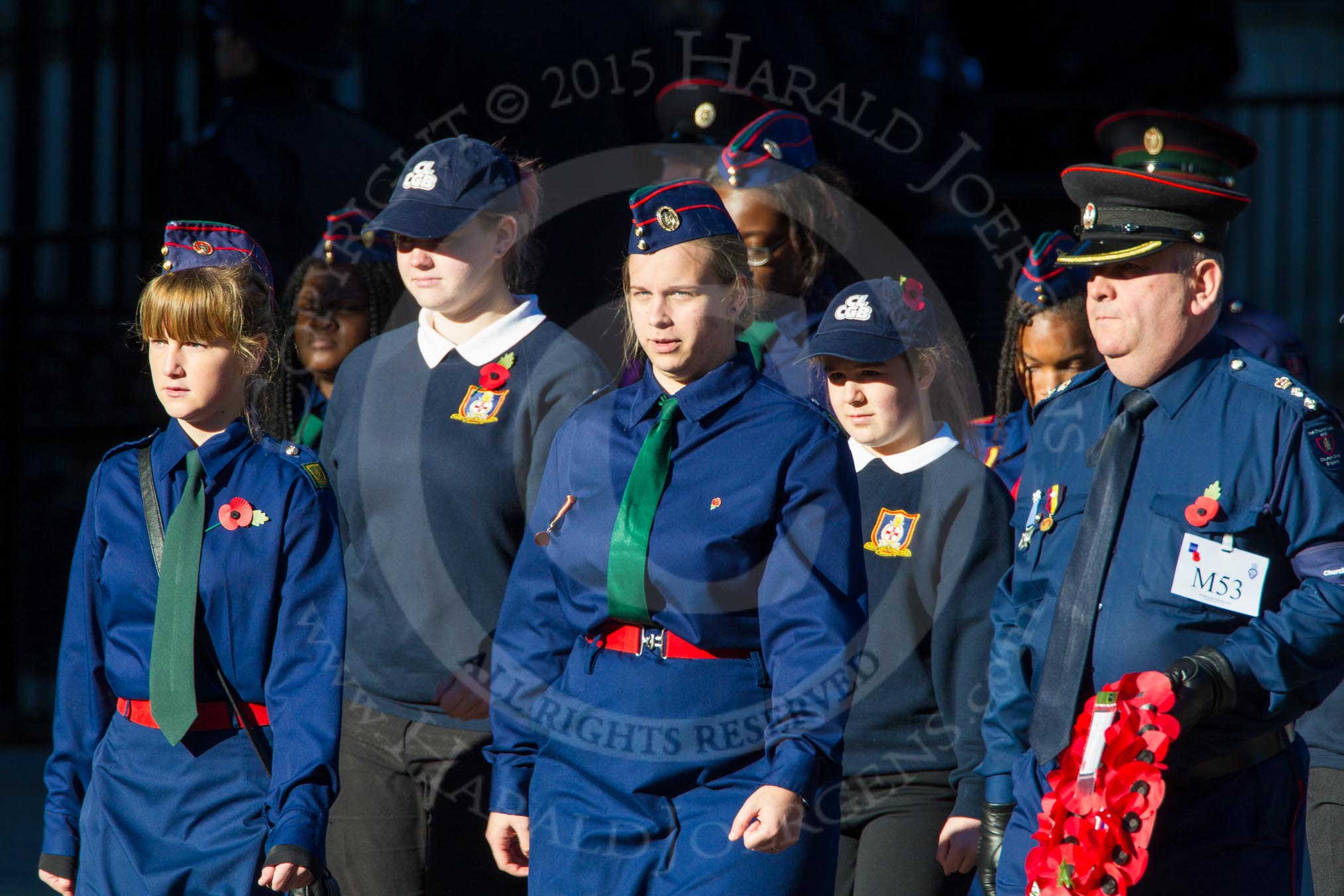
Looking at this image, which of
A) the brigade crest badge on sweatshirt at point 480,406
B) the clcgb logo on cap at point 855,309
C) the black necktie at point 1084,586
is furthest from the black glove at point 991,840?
the brigade crest badge on sweatshirt at point 480,406

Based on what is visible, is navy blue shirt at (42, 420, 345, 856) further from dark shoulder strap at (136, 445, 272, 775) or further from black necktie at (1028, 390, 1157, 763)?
black necktie at (1028, 390, 1157, 763)

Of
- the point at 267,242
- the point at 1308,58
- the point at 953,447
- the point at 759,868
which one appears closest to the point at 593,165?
the point at 267,242

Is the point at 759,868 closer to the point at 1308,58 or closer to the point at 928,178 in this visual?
the point at 928,178

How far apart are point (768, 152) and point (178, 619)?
86.0 inches

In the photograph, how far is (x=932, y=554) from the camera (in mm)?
3746

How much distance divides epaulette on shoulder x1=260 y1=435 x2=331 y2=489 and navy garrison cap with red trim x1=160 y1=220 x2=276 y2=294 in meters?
0.31

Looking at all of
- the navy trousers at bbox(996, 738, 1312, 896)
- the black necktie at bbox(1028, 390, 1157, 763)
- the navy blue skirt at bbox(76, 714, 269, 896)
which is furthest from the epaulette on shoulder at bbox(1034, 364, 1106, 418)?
the navy blue skirt at bbox(76, 714, 269, 896)

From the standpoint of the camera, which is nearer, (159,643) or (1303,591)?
(1303,591)

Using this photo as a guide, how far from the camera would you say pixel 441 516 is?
12.8 ft

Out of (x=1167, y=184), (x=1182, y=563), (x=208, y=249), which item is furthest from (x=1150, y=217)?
(x=208, y=249)

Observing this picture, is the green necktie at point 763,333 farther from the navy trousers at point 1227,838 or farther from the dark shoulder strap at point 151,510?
the navy trousers at point 1227,838

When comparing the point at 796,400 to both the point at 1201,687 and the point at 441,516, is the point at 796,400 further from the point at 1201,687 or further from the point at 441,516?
the point at 441,516

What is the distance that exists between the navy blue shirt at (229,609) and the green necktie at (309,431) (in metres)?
1.43

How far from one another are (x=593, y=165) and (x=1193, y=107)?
368 cm
